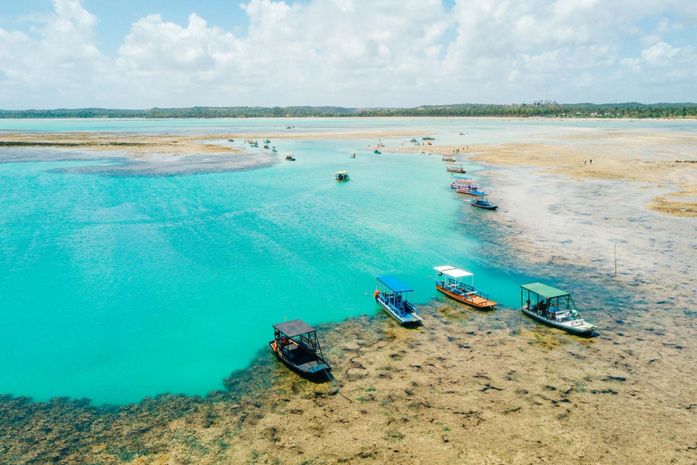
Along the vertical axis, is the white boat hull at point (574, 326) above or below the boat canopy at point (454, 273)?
below

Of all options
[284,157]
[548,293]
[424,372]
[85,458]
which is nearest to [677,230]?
[548,293]

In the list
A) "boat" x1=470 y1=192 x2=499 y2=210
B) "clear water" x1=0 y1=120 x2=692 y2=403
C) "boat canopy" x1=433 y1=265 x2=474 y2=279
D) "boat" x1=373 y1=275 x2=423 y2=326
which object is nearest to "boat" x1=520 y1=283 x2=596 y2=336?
"clear water" x1=0 y1=120 x2=692 y2=403

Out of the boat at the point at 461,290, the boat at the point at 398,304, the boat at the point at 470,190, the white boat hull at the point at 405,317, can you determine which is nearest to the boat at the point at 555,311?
the boat at the point at 461,290

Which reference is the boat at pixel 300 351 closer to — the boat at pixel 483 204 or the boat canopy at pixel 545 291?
the boat canopy at pixel 545 291

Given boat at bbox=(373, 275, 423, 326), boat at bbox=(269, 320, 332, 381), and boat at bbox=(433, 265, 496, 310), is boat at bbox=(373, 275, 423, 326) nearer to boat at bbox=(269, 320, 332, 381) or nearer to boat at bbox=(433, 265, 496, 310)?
boat at bbox=(433, 265, 496, 310)

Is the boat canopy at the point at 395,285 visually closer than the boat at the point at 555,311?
No

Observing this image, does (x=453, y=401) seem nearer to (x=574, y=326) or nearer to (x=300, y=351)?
(x=300, y=351)

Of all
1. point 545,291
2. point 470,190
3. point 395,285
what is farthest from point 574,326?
point 470,190
